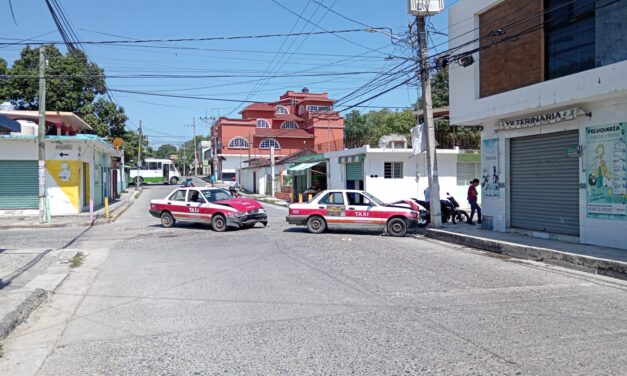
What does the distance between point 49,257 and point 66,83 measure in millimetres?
32216

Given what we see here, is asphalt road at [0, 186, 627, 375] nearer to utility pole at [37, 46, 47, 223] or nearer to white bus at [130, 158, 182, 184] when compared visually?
utility pole at [37, 46, 47, 223]

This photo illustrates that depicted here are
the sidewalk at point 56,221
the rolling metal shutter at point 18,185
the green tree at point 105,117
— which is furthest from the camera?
the green tree at point 105,117

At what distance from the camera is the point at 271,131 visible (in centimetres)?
7475

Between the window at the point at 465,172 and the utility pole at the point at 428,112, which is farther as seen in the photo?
the window at the point at 465,172

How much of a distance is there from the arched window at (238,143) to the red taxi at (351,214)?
191 ft

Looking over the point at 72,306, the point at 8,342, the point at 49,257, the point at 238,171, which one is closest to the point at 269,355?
the point at 8,342

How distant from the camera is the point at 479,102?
1661 centimetres

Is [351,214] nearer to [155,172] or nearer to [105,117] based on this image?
[105,117]

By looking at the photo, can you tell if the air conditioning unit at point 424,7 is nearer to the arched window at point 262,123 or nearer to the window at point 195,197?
the window at point 195,197

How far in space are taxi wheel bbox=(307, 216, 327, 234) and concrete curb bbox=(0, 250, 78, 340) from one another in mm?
7608

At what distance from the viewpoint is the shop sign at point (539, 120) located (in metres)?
13.2

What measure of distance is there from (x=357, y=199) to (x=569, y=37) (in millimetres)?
7857

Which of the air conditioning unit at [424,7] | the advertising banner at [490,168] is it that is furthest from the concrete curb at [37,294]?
the air conditioning unit at [424,7]

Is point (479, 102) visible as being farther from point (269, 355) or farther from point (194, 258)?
point (269, 355)
